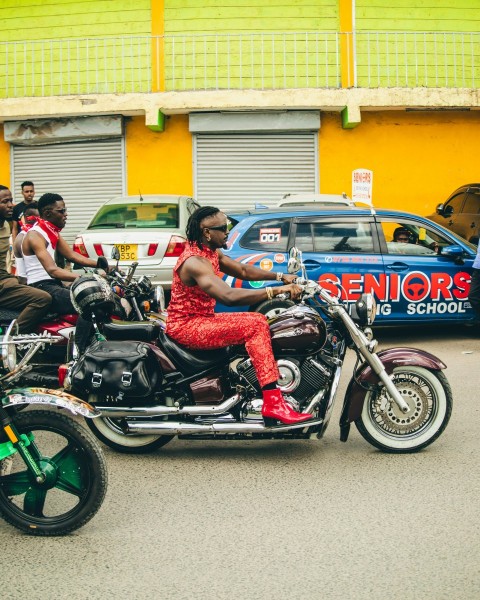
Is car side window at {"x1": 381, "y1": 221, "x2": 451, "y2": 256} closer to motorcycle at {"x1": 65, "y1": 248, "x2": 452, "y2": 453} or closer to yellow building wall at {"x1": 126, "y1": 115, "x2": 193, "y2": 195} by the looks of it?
motorcycle at {"x1": 65, "y1": 248, "x2": 452, "y2": 453}

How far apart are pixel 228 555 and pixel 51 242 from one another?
4242mm

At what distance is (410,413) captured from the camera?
592 centimetres

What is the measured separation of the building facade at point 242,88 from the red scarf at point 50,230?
1128 centimetres

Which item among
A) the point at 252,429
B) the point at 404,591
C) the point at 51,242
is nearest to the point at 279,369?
the point at 252,429

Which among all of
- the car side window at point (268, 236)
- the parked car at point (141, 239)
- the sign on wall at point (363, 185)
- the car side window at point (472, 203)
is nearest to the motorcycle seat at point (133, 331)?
the car side window at point (268, 236)

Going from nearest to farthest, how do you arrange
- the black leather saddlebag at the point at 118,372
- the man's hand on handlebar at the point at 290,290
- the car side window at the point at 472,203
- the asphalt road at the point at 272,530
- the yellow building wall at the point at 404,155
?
the asphalt road at the point at 272,530, the man's hand on handlebar at the point at 290,290, the black leather saddlebag at the point at 118,372, the car side window at the point at 472,203, the yellow building wall at the point at 404,155

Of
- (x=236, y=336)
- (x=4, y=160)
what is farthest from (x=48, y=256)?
(x=4, y=160)

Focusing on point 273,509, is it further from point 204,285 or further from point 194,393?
point 204,285

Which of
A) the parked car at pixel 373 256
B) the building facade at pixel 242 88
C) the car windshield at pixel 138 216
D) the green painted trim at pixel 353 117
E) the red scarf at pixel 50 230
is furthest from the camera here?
the building facade at pixel 242 88

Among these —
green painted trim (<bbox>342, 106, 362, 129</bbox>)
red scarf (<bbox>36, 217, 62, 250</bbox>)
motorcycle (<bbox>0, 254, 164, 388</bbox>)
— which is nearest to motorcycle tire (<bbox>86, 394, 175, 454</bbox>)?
motorcycle (<bbox>0, 254, 164, 388</bbox>)

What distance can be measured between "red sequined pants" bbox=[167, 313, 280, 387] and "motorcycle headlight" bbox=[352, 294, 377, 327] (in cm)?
62

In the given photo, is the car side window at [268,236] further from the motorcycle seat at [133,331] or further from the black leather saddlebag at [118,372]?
the black leather saddlebag at [118,372]

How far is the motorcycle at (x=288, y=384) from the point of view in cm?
574

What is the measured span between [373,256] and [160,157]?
1016 centimetres
